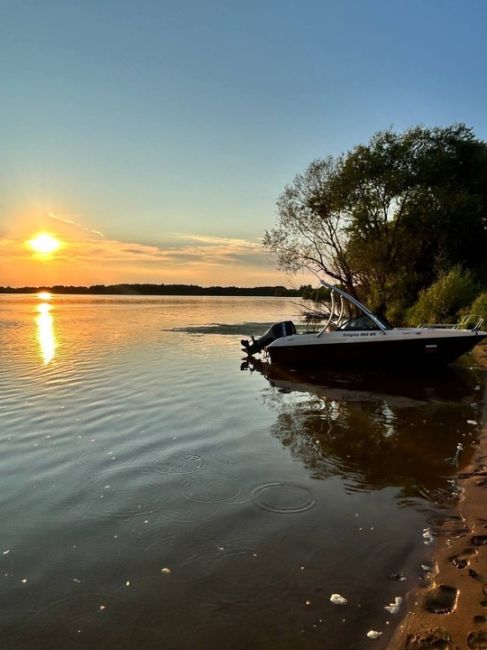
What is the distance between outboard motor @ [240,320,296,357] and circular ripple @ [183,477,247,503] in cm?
1205

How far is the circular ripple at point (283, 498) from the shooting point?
546cm

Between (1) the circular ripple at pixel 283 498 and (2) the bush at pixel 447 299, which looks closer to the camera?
(1) the circular ripple at pixel 283 498

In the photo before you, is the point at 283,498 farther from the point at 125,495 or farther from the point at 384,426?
the point at 384,426

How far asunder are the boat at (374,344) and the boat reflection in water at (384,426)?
602 mm

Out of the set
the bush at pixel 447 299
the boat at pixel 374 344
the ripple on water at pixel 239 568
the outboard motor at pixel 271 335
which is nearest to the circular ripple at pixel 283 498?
the ripple on water at pixel 239 568

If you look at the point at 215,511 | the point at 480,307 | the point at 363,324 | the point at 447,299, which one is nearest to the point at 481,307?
the point at 480,307

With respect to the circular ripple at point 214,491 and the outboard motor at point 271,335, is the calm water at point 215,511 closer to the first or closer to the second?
the circular ripple at point 214,491

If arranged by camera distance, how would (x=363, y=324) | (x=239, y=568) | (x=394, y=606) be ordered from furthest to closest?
(x=363, y=324), (x=239, y=568), (x=394, y=606)

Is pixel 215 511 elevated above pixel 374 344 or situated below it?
below

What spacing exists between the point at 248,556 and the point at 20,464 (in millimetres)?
4269

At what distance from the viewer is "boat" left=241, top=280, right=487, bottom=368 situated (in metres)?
14.5

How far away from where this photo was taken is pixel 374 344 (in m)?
14.8

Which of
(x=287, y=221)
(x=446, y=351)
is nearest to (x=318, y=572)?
(x=446, y=351)

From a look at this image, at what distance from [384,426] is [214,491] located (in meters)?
4.47
